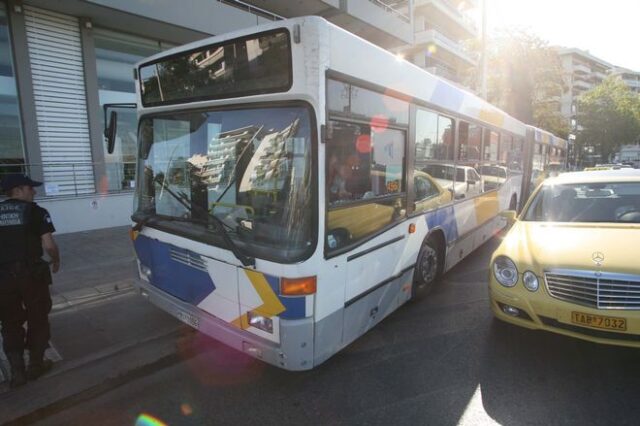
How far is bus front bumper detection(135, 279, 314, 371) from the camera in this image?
2.91m

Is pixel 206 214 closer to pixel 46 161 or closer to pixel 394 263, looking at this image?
pixel 394 263

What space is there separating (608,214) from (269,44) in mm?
3959

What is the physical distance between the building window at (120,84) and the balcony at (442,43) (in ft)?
91.4

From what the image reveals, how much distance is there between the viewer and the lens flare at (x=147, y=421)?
294 cm

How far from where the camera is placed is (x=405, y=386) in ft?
10.8

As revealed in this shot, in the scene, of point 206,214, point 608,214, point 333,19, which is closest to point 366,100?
point 206,214

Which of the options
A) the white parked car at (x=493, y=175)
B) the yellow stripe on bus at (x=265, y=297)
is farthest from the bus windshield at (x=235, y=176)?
the white parked car at (x=493, y=175)

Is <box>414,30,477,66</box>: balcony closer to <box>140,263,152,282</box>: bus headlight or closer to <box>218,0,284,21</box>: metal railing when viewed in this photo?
<box>218,0,284,21</box>: metal railing

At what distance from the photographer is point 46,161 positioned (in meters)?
9.83

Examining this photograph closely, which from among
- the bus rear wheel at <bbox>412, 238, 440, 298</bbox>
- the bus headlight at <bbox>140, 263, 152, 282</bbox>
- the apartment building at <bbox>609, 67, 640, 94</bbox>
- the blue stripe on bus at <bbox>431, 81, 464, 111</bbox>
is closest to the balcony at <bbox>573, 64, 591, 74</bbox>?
the apartment building at <bbox>609, 67, 640, 94</bbox>

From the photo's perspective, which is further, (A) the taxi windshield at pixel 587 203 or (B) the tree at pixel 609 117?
(B) the tree at pixel 609 117

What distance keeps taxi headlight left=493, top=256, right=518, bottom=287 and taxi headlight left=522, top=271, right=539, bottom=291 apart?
0.08 metres

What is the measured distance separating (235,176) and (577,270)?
3.00 m

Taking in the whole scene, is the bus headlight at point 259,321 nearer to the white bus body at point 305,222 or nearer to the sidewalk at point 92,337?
the white bus body at point 305,222
